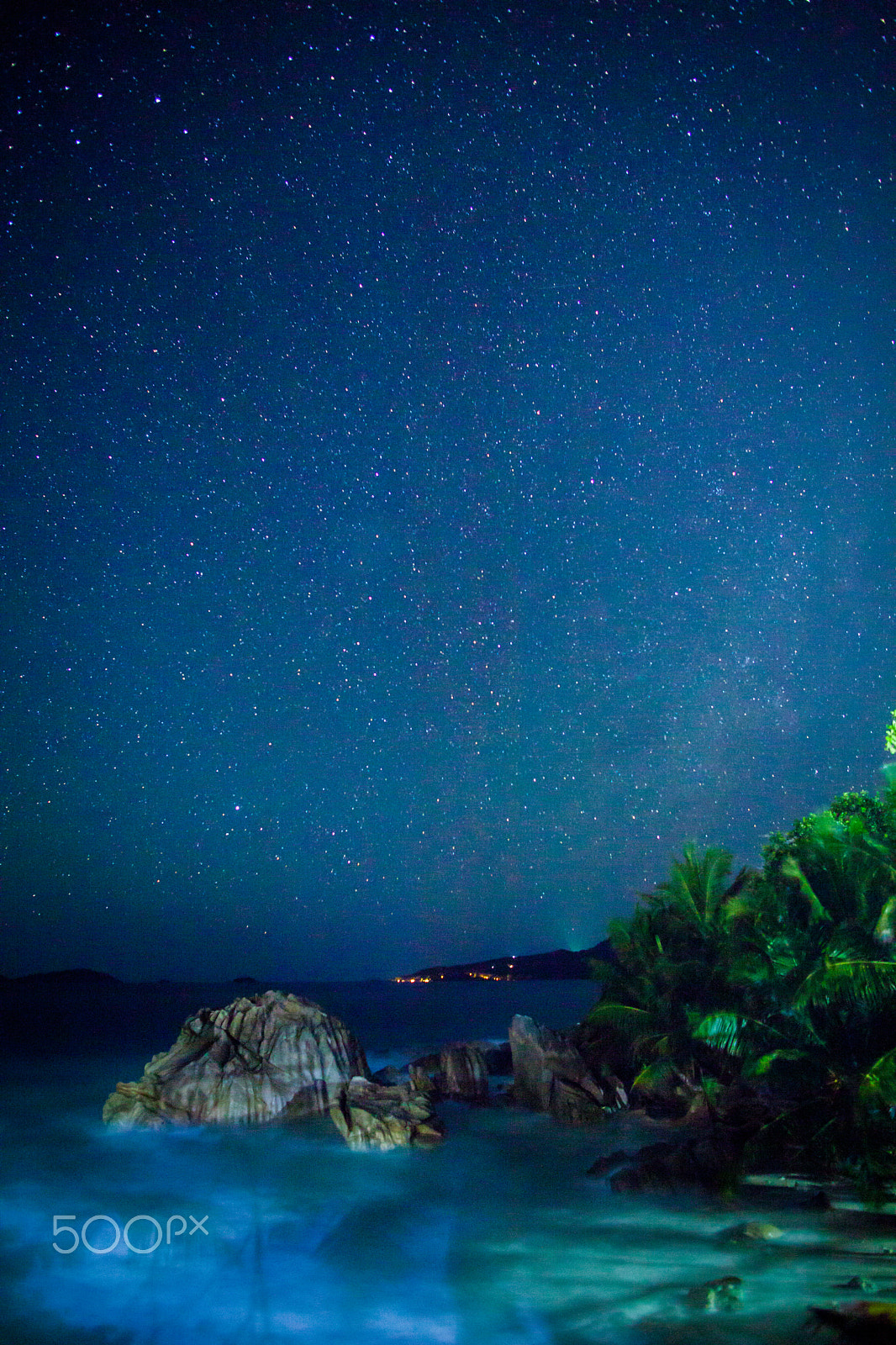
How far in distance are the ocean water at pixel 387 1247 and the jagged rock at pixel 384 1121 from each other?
0.50m

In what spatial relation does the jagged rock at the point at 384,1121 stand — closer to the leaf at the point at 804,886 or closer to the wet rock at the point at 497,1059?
the wet rock at the point at 497,1059

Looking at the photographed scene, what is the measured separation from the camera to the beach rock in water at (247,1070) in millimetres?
24578

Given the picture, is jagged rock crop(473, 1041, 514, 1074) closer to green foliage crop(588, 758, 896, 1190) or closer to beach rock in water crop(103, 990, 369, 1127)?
beach rock in water crop(103, 990, 369, 1127)

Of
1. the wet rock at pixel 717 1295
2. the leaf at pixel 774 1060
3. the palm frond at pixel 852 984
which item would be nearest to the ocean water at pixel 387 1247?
the wet rock at pixel 717 1295

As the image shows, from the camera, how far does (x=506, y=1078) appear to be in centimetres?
3316

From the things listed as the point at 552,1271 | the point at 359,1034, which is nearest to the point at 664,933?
the point at 552,1271

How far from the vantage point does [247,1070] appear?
25578 mm

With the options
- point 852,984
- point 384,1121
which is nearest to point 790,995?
point 852,984

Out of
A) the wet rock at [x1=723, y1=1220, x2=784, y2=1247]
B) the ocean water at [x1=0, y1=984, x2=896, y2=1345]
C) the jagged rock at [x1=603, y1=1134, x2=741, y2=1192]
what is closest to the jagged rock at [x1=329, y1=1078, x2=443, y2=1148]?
the ocean water at [x1=0, y1=984, x2=896, y2=1345]

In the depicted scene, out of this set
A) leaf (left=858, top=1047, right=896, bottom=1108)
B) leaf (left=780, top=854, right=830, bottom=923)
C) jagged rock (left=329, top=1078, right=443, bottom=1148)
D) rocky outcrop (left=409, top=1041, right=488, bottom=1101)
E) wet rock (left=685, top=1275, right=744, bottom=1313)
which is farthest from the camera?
rocky outcrop (left=409, top=1041, right=488, bottom=1101)

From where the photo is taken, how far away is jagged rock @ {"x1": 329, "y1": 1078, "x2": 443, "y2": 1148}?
22125 millimetres

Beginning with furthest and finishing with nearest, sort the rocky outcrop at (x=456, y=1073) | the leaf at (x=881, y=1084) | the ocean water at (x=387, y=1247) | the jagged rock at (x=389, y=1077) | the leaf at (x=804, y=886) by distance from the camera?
the jagged rock at (x=389, y=1077) < the rocky outcrop at (x=456, y=1073) < the leaf at (x=804, y=886) < the leaf at (x=881, y=1084) < the ocean water at (x=387, y=1247)

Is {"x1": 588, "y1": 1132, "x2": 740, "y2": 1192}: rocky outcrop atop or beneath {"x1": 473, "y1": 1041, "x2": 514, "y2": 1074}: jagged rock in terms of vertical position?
atop

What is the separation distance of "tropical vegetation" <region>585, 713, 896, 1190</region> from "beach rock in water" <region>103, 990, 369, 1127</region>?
8.19 m
